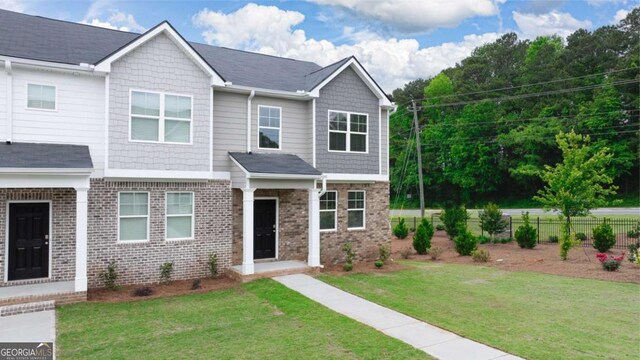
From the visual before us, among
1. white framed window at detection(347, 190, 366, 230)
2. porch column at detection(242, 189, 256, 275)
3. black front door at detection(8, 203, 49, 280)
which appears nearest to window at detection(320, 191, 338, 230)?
white framed window at detection(347, 190, 366, 230)

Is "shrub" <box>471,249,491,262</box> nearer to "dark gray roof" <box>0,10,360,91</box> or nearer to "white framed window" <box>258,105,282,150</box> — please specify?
"white framed window" <box>258,105,282,150</box>

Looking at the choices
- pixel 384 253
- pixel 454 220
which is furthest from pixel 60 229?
pixel 454 220

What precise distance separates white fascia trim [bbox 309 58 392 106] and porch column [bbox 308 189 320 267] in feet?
12.0

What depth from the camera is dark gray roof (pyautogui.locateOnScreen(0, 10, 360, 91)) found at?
11.5 meters

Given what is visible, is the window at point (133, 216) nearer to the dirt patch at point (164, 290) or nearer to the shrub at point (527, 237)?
the dirt patch at point (164, 290)

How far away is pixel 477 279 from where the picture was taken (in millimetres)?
13555

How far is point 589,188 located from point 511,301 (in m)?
9.98

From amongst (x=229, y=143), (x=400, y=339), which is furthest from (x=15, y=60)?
(x=400, y=339)

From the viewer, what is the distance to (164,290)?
11664mm

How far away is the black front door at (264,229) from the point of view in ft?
47.1

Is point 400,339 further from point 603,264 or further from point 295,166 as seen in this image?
point 603,264

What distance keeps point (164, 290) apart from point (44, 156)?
15.2ft

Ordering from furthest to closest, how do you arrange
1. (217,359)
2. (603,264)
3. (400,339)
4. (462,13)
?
(462,13) → (603,264) → (400,339) → (217,359)

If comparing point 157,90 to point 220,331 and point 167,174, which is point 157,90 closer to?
point 167,174
